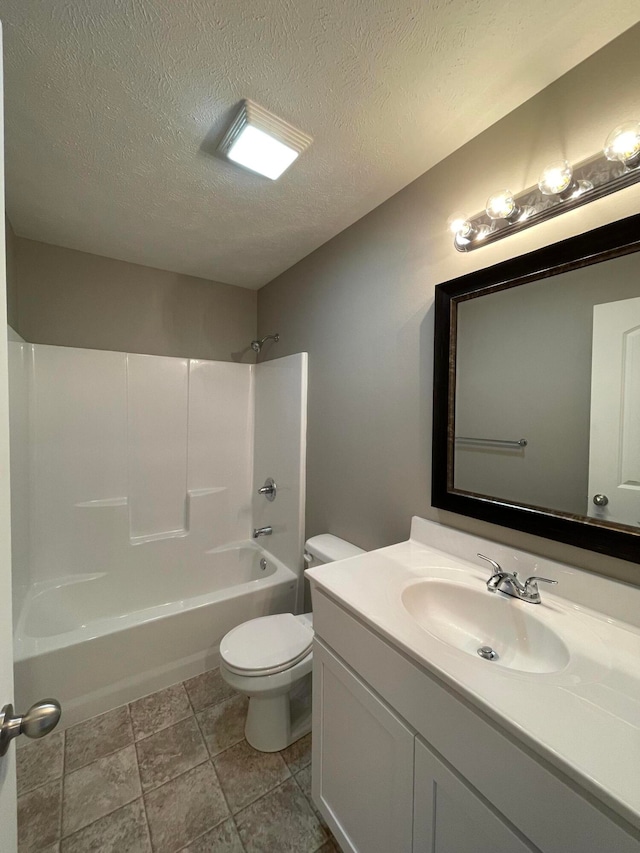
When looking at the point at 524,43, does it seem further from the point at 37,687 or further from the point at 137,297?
the point at 37,687

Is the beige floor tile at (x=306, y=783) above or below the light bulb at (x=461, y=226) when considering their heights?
below

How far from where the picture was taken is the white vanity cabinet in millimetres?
533

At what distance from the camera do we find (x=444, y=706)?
2.27 ft

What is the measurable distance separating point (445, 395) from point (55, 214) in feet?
6.74

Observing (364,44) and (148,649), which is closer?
(364,44)

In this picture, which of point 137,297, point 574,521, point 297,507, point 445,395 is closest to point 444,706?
point 574,521

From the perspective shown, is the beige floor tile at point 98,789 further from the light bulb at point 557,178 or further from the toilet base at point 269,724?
the light bulb at point 557,178

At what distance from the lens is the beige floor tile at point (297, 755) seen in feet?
4.52

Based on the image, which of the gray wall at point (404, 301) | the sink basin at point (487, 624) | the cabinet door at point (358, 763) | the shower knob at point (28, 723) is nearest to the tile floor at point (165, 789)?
the cabinet door at point (358, 763)

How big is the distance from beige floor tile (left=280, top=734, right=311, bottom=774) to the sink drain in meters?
1.01

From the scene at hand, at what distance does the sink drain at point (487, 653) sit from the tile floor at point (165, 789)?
2.89 ft

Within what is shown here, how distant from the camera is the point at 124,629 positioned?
1.66 meters

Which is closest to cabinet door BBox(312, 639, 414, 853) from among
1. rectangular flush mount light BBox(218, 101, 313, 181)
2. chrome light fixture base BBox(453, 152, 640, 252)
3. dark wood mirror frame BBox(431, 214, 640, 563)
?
dark wood mirror frame BBox(431, 214, 640, 563)

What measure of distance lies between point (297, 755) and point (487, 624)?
1095mm
